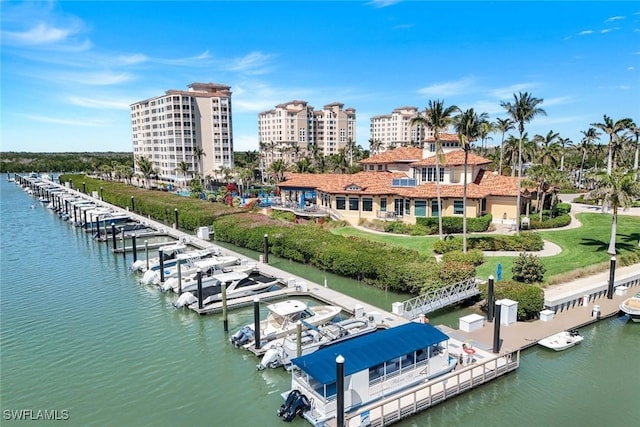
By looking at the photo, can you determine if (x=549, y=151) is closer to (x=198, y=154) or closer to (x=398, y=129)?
(x=198, y=154)

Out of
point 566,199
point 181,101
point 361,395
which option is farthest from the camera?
point 181,101

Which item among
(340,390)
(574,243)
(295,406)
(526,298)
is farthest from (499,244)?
(295,406)

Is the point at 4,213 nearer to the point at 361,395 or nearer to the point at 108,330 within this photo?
the point at 108,330

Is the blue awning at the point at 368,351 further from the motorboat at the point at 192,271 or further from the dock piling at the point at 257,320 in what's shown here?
the motorboat at the point at 192,271

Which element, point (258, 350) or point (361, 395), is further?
point (258, 350)

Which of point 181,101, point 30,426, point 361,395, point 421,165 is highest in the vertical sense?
point 181,101

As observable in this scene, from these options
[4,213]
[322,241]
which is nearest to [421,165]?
[322,241]

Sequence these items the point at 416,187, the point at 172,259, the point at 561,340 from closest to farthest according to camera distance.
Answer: the point at 561,340 → the point at 172,259 → the point at 416,187

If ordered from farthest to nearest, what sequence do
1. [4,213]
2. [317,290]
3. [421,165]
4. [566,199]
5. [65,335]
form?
[4,213] < [566,199] < [421,165] < [317,290] < [65,335]
